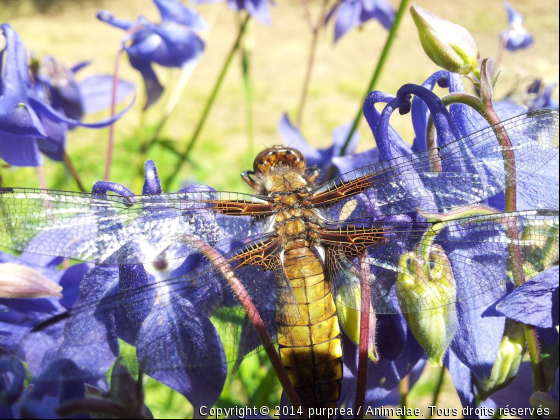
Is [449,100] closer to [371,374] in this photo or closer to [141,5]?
[371,374]

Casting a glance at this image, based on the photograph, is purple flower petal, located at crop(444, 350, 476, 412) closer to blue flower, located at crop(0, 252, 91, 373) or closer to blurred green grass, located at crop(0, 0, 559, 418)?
blue flower, located at crop(0, 252, 91, 373)

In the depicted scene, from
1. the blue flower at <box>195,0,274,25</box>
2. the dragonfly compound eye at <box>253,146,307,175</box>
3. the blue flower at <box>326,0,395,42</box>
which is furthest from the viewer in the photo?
the blue flower at <box>326,0,395,42</box>

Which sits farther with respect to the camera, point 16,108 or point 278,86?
point 278,86

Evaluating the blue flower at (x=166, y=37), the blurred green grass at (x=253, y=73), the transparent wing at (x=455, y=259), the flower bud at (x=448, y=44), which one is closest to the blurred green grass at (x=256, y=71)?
the blurred green grass at (x=253, y=73)

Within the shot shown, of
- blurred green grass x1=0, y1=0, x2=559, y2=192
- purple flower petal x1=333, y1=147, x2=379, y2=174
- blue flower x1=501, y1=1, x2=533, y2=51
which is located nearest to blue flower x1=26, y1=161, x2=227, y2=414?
purple flower petal x1=333, y1=147, x2=379, y2=174

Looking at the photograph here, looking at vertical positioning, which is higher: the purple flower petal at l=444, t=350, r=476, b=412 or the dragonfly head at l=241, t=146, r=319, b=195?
the dragonfly head at l=241, t=146, r=319, b=195

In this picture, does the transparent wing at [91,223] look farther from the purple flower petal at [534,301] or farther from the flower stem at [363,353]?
the purple flower petal at [534,301]

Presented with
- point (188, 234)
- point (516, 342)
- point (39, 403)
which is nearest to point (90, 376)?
point (39, 403)
